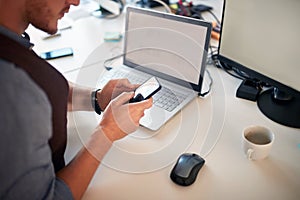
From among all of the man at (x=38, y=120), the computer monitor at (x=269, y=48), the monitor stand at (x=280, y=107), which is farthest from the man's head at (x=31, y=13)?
the monitor stand at (x=280, y=107)

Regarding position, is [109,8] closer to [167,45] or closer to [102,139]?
[167,45]

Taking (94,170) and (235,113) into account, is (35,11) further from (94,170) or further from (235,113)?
(235,113)

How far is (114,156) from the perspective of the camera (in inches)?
37.6

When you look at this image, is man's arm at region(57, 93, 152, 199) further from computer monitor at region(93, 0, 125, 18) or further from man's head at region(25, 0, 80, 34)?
computer monitor at region(93, 0, 125, 18)

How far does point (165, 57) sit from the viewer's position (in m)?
1.18

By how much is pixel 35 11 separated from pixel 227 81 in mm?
728

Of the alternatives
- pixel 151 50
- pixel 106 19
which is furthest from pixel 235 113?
pixel 106 19

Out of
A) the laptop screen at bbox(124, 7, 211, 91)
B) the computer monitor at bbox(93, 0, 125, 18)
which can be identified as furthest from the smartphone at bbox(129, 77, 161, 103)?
the computer monitor at bbox(93, 0, 125, 18)

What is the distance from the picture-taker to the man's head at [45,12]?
77 cm

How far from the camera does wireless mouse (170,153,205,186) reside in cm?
86

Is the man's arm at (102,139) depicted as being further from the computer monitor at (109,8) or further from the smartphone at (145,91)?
the computer monitor at (109,8)

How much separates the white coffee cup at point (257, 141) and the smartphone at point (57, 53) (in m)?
0.85

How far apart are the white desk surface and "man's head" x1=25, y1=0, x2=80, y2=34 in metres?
0.35

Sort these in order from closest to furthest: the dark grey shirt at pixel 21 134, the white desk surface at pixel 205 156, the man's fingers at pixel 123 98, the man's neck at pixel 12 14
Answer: the dark grey shirt at pixel 21 134 → the man's neck at pixel 12 14 → the white desk surface at pixel 205 156 → the man's fingers at pixel 123 98
